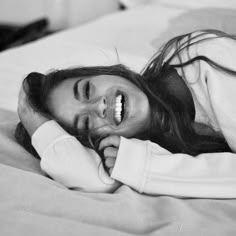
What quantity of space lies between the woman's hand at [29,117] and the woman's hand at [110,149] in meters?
0.15

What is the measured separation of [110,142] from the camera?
2.54ft

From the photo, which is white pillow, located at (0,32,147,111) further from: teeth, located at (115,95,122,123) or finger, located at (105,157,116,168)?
finger, located at (105,157,116,168)

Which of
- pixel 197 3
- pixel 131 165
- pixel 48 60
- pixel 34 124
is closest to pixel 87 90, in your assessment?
pixel 34 124

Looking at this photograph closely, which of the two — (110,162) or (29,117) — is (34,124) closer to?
(29,117)

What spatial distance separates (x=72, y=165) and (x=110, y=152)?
9 cm

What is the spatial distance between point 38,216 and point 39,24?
1.81 m

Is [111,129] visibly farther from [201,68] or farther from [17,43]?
[17,43]

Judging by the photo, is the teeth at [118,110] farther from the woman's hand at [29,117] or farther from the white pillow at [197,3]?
the white pillow at [197,3]

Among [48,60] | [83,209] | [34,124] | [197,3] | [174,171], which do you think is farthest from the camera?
[197,3]

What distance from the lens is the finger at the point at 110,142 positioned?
0.77 meters

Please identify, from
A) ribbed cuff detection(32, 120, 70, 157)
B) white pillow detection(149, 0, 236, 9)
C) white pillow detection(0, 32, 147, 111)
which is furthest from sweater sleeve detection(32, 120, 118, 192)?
white pillow detection(149, 0, 236, 9)

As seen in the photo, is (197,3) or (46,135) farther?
A: (197,3)

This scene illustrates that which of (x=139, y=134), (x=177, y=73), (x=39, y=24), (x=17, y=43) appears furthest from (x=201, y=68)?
(x=39, y=24)

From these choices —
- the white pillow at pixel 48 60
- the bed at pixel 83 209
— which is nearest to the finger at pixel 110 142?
the bed at pixel 83 209
